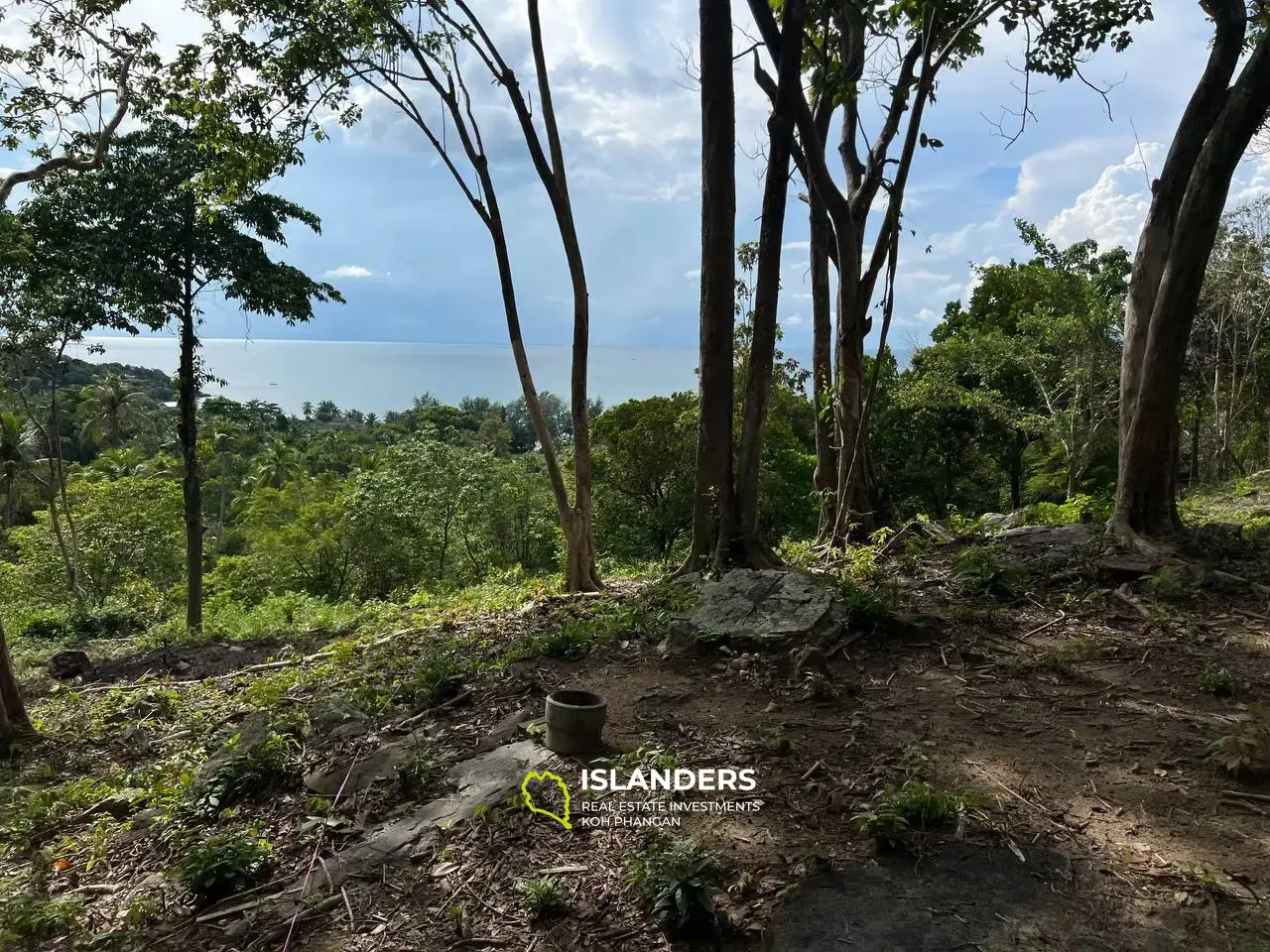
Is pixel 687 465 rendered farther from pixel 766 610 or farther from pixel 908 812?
pixel 908 812

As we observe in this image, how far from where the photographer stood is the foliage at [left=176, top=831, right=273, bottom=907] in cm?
296

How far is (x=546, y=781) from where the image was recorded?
3334 millimetres

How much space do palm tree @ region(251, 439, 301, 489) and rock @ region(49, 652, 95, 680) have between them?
2812cm

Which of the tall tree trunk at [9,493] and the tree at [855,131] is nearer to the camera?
the tree at [855,131]

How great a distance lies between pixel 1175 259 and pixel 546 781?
5.78 meters

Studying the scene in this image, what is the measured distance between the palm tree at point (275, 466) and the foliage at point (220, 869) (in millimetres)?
34246

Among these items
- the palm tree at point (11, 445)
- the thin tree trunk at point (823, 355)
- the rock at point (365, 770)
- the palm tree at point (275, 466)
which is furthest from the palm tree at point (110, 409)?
the rock at point (365, 770)

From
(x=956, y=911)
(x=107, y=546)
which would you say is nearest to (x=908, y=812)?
(x=956, y=911)

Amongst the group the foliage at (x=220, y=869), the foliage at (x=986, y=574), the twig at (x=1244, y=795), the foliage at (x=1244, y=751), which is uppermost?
the foliage at (x=986, y=574)

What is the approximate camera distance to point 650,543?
19141mm

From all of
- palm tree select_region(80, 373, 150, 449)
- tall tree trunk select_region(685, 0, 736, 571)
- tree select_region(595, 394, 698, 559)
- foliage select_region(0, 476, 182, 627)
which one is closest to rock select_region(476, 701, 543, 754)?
tall tree trunk select_region(685, 0, 736, 571)

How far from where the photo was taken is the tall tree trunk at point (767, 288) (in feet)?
21.6

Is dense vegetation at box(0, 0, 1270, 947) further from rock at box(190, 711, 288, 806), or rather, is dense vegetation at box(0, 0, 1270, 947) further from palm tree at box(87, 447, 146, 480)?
palm tree at box(87, 447, 146, 480)

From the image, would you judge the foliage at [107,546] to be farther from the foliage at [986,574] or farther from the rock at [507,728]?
the foliage at [986,574]
